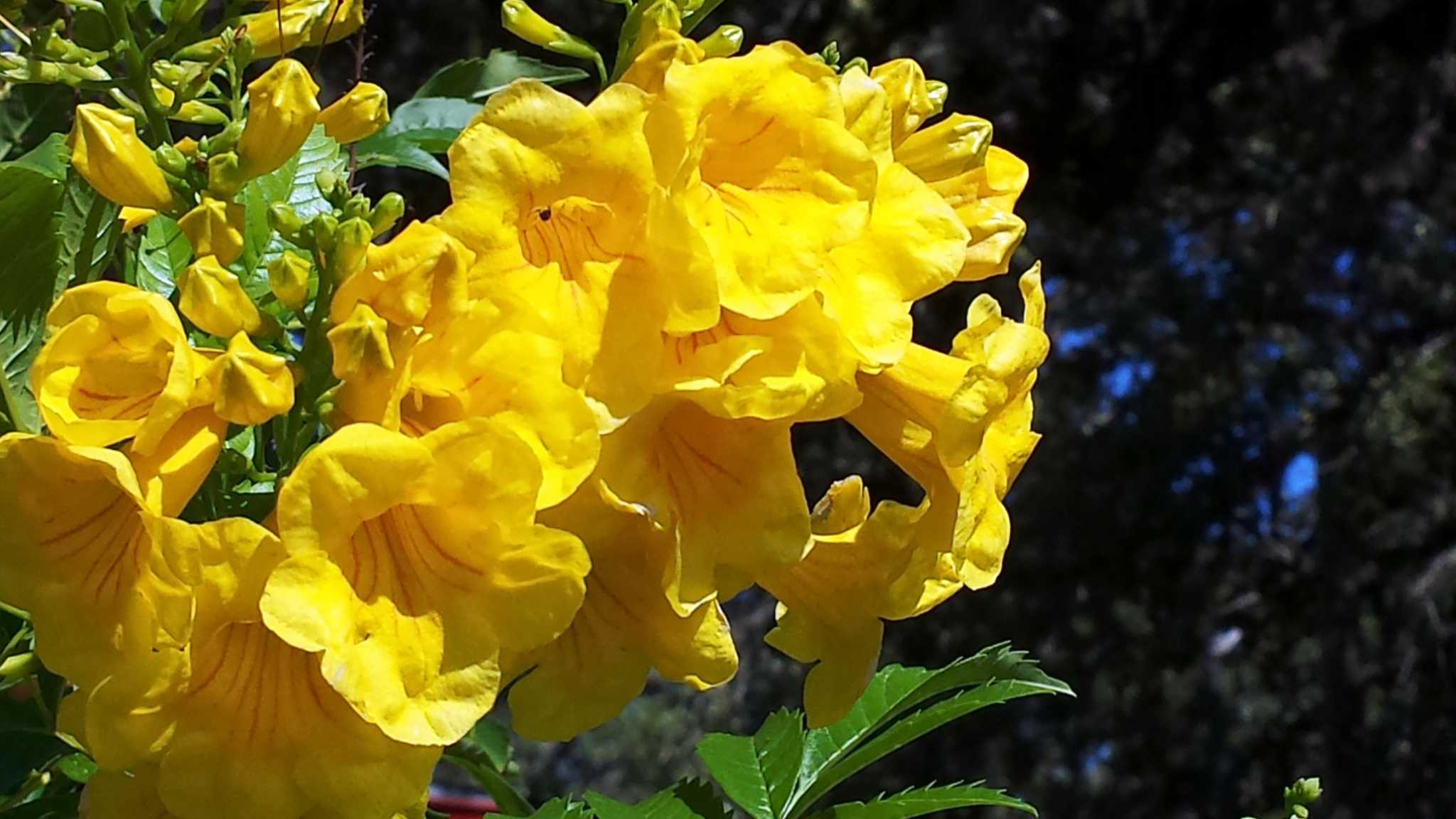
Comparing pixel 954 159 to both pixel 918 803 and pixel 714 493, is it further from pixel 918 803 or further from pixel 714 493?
pixel 918 803

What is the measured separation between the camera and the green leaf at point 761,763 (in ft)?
4.80

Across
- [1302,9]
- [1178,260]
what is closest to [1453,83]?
[1302,9]

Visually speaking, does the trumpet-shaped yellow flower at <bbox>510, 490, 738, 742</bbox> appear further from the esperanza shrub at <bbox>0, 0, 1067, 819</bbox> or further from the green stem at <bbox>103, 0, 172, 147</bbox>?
the green stem at <bbox>103, 0, 172, 147</bbox>

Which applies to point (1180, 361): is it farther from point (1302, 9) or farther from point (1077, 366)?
point (1302, 9)

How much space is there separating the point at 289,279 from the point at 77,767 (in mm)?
612

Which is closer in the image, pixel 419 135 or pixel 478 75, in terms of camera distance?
pixel 419 135

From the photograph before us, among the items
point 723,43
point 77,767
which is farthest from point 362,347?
point 77,767

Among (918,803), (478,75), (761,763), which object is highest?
(478,75)

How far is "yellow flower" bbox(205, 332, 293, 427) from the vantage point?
95 cm

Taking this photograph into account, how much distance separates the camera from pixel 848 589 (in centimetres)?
115

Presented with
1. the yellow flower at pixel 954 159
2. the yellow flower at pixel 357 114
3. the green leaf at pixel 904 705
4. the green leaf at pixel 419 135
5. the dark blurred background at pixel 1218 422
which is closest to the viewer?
the yellow flower at pixel 954 159

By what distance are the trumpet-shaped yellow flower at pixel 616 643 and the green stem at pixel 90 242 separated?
1.75 feet

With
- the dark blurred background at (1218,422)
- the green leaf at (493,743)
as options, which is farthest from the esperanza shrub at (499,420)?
the dark blurred background at (1218,422)

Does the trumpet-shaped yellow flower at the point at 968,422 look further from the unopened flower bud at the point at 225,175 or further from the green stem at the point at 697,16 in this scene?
the unopened flower bud at the point at 225,175
